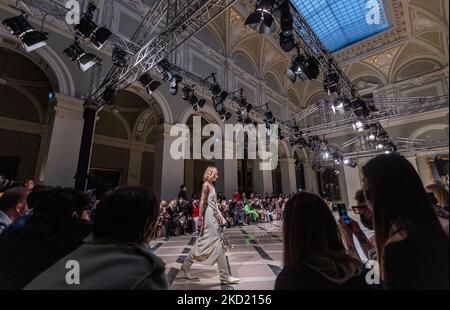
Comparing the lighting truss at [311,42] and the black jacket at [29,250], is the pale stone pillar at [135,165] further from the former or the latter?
the black jacket at [29,250]

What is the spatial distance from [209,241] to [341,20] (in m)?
14.9

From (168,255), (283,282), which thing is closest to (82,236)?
(283,282)

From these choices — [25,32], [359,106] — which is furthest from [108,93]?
[359,106]

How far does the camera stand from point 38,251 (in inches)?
48.4

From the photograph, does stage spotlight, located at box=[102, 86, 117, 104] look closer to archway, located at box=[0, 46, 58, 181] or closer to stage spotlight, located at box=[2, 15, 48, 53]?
stage spotlight, located at box=[2, 15, 48, 53]

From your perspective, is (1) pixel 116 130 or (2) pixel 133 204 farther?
(1) pixel 116 130

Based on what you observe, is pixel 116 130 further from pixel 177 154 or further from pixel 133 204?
pixel 133 204

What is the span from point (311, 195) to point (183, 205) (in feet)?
22.7

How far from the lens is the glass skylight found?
11.3 metres

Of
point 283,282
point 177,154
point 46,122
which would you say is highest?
point 46,122

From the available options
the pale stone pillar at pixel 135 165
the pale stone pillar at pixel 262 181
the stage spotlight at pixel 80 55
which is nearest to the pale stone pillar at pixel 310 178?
the pale stone pillar at pixel 262 181

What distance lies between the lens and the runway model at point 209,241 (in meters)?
2.84

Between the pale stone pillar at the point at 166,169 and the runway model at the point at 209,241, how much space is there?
530cm

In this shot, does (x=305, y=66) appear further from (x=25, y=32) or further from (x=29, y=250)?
(x=25, y=32)
